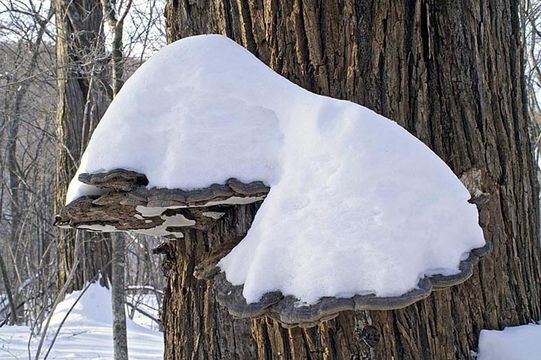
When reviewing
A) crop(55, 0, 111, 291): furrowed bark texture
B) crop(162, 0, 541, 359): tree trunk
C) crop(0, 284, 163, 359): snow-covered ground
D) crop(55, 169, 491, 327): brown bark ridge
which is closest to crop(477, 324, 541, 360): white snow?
crop(162, 0, 541, 359): tree trunk

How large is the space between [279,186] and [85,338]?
7.49 meters

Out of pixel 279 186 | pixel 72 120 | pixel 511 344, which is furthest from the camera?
pixel 72 120

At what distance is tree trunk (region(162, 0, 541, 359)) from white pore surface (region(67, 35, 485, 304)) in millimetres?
294

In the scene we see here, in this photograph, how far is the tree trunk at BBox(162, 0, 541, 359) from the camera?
176 centimetres

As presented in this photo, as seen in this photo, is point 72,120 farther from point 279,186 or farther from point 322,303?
point 322,303

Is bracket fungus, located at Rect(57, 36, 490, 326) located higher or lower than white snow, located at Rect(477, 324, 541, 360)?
higher

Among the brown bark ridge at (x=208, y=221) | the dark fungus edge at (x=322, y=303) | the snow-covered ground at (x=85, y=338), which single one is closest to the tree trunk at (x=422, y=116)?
the brown bark ridge at (x=208, y=221)

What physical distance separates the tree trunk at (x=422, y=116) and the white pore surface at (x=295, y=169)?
0.29 metres

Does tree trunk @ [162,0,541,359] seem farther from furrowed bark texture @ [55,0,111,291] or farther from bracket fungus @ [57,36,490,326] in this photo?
furrowed bark texture @ [55,0,111,291]

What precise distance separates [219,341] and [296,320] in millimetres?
837

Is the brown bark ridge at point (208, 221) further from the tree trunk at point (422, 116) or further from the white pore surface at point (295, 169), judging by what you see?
the tree trunk at point (422, 116)

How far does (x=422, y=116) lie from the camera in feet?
6.02

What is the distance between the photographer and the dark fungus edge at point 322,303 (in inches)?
44.8

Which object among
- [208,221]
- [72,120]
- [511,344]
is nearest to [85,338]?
[72,120]
